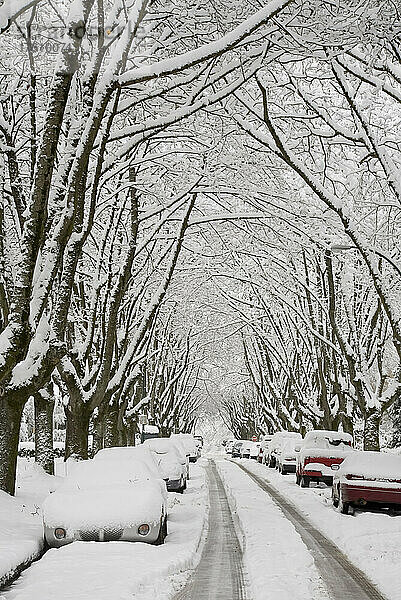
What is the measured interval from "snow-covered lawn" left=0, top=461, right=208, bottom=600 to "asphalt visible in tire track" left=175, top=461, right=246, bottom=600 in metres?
0.17

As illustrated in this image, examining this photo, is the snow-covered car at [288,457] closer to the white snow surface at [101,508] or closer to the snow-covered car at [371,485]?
the snow-covered car at [371,485]

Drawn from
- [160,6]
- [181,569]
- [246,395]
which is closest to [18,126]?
[160,6]

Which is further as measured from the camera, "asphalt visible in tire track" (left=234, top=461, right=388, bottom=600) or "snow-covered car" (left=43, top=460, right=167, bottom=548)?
"snow-covered car" (left=43, top=460, right=167, bottom=548)

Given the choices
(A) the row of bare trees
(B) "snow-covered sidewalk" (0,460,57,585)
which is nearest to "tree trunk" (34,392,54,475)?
(A) the row of bare trees

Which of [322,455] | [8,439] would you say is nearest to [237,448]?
[322,455]

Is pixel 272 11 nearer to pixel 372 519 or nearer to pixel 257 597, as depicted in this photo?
pixel 257 597

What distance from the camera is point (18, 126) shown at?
16.6m

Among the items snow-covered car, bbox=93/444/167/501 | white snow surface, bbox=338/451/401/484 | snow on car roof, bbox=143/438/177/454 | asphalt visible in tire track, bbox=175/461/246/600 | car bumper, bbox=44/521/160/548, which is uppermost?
snow on car roof, bbox=143/438/177/454

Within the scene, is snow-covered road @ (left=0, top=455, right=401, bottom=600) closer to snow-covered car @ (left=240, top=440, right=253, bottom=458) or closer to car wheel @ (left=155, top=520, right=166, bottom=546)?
car wheel @ (left=155, top=520, right=166, bottom=546)

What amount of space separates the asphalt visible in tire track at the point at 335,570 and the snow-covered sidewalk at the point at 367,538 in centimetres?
13

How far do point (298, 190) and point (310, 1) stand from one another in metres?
15.5

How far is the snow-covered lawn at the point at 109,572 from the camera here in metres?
8.31

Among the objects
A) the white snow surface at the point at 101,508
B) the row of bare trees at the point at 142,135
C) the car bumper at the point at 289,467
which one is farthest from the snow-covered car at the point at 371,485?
the car bumper at the point at 289,467

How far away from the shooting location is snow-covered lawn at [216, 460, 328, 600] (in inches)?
359
